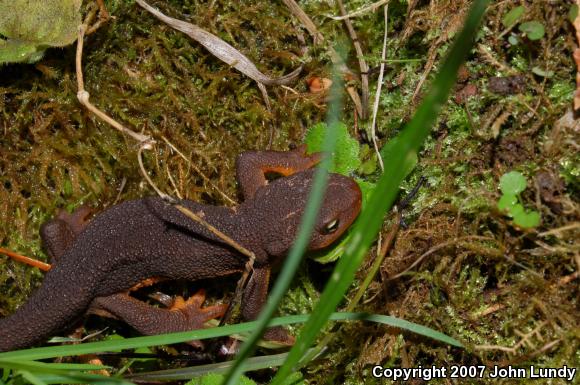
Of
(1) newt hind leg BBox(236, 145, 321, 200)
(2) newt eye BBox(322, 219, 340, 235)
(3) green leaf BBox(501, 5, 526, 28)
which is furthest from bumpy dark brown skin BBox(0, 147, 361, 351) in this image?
(3) green leaf BBox(501, 5, 526, 28)

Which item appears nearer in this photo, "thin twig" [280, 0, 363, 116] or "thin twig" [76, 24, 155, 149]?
"thin twig" [76, 24, 155, 149]

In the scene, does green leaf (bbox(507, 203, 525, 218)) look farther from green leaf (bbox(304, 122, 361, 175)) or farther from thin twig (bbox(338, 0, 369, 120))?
thin twig (bbox(338, 0, 369, 120))

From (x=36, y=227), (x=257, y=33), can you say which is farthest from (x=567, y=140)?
(x=36, y=227)

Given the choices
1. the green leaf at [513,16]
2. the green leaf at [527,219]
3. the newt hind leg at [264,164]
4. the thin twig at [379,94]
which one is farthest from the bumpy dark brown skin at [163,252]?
the green leaf at [513,16]

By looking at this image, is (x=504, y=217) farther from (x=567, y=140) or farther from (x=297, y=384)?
(x=297, y=384)

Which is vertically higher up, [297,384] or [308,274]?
[308,274]

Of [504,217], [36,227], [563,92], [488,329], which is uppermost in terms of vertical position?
[563,92]

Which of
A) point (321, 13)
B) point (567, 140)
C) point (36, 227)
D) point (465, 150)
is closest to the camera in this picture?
point (567, 140)
